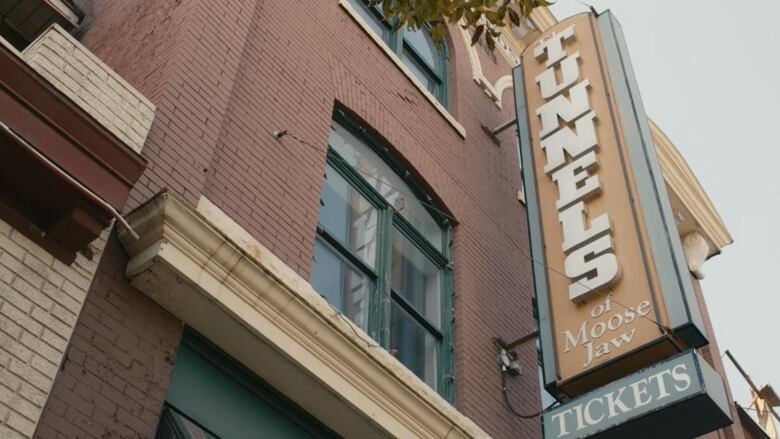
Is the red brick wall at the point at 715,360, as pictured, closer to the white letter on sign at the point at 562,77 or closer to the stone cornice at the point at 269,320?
the white letter on sign at the point at 562,77

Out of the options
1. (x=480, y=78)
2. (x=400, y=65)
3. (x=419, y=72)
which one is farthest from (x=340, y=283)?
(x=480, y=78)

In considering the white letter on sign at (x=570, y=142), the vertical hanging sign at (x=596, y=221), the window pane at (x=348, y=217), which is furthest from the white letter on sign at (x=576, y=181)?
the window pane at (x=348, y=217)

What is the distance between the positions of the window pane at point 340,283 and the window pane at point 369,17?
431 centimetres

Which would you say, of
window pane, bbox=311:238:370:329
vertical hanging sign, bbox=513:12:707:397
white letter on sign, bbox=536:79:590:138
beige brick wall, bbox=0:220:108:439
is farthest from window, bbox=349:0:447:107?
beige brick wall, bbox=0:220:108:439

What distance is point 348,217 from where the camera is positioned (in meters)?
9.27

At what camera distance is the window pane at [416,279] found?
9578 millimetres

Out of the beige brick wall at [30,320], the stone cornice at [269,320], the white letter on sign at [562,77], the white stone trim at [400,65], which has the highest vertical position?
the white letter on sign at [562,77]

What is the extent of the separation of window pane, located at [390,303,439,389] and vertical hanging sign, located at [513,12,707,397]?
1077 millimetres

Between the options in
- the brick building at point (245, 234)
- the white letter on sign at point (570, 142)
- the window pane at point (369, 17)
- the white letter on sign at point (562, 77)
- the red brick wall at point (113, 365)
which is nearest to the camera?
the red brick wall at point (113, 365)

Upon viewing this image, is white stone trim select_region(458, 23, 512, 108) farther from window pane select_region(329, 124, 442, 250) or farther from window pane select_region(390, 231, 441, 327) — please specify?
window pane select_region(390, 231, 441, 327)

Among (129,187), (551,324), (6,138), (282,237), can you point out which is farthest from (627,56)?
(6,138)

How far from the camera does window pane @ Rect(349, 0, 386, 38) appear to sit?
12.2 meters

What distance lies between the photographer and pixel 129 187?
5.83 m

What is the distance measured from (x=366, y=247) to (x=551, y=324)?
6.13 feet
